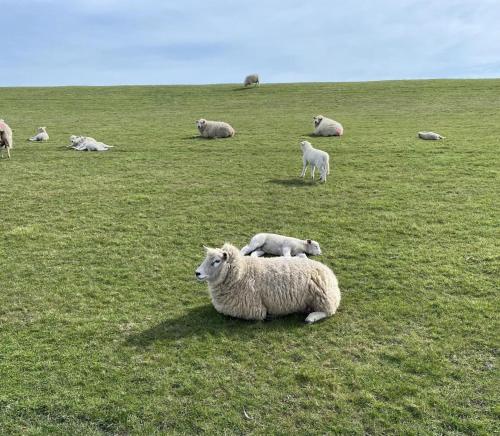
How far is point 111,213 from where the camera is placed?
11992 millimetres

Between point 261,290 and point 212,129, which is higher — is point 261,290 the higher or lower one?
the lower one

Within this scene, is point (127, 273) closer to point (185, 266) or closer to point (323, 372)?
point (185, 266)

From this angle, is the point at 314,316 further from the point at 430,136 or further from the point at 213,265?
the point at 430,136

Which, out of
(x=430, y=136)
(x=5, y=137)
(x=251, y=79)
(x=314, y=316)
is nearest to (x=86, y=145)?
(x=5, y=137)

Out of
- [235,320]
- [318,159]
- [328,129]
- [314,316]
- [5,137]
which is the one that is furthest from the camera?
[328,129]

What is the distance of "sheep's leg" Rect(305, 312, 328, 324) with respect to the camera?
6832 millimetres

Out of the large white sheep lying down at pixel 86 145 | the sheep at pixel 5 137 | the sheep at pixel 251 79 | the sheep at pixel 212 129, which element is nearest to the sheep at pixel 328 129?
the sheep at pixel 212 129

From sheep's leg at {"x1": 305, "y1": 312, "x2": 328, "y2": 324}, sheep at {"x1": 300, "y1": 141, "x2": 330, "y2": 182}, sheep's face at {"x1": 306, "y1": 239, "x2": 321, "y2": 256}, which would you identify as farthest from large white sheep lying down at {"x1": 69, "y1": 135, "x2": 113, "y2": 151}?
sheep's leg at {"x1": 305, "y1": 312, "x2": 328, "y2": 324}

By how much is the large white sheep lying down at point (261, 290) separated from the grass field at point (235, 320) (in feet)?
0.70

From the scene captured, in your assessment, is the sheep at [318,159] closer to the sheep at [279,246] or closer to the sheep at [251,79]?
the sheep at [279,246]

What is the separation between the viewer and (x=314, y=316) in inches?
271

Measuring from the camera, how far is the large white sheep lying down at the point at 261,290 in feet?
22.9

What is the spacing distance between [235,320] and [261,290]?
619 millimetres

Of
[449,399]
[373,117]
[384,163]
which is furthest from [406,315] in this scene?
[373,117]
